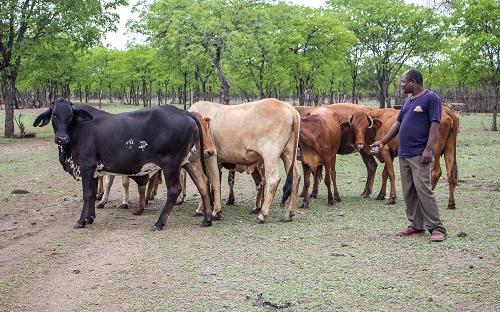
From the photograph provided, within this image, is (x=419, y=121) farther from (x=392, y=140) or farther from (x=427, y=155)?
(x=392, y=140)

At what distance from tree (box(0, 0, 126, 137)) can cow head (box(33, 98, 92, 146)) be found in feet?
57.7

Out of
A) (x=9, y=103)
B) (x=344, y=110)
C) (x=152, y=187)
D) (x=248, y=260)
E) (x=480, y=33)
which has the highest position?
(x=480, y=33)

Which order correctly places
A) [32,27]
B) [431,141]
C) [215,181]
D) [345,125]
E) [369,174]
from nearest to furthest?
[431,141] < [215,181] < [369,174] < [345,125] < [32,27]

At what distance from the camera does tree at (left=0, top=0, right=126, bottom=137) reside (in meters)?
24.8

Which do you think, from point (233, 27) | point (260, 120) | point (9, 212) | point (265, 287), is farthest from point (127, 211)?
point (233, 27)

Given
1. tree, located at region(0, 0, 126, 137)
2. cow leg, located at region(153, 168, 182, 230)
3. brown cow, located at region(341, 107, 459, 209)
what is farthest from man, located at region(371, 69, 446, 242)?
tree, located at region(0, 0, 126, 137)

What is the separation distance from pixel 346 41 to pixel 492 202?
A: 29492 millimetres

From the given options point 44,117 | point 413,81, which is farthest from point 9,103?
point 413,81

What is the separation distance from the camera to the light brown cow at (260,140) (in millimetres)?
8898

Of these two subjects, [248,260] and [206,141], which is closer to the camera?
[248,260]

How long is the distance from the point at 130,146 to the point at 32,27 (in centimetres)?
2021

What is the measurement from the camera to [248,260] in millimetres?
6566

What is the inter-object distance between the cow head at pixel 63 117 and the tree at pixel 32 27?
57.7ft

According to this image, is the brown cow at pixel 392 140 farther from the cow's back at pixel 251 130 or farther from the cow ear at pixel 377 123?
the cow's back at pixel 251 130
